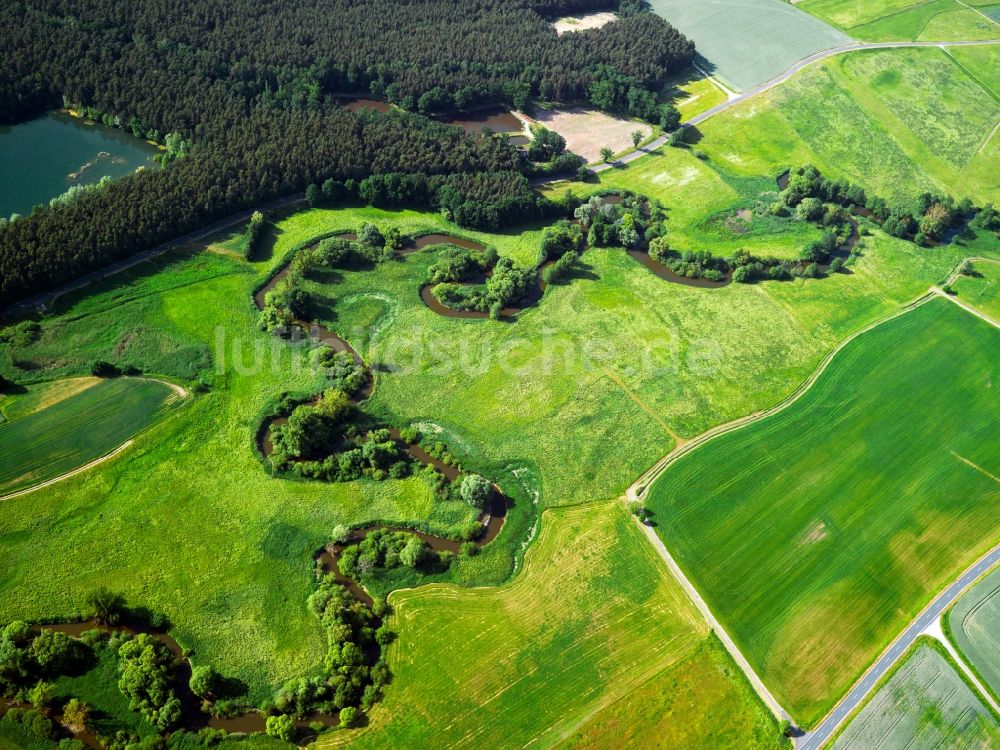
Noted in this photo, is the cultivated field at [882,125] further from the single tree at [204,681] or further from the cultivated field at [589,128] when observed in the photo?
→ the single tree at [204,681]

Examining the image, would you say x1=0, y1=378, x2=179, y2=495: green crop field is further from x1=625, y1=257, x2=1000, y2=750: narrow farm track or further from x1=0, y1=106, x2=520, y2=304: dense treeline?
x1=625, y1=257, x2=1000, y2=750: narrow farm track

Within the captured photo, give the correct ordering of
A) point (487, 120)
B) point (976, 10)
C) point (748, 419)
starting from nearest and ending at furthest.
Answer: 1. point (748, 419)
2. point (487, 120)
3. point (976, 10)

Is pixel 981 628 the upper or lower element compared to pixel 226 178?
lower

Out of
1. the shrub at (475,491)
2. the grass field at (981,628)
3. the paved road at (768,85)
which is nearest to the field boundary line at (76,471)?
the shrub at (475,491)

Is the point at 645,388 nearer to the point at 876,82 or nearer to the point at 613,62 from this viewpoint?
the point at 613,62

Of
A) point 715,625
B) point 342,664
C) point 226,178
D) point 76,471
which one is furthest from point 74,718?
point 226,178

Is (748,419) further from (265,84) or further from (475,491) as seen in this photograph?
(265,84)
